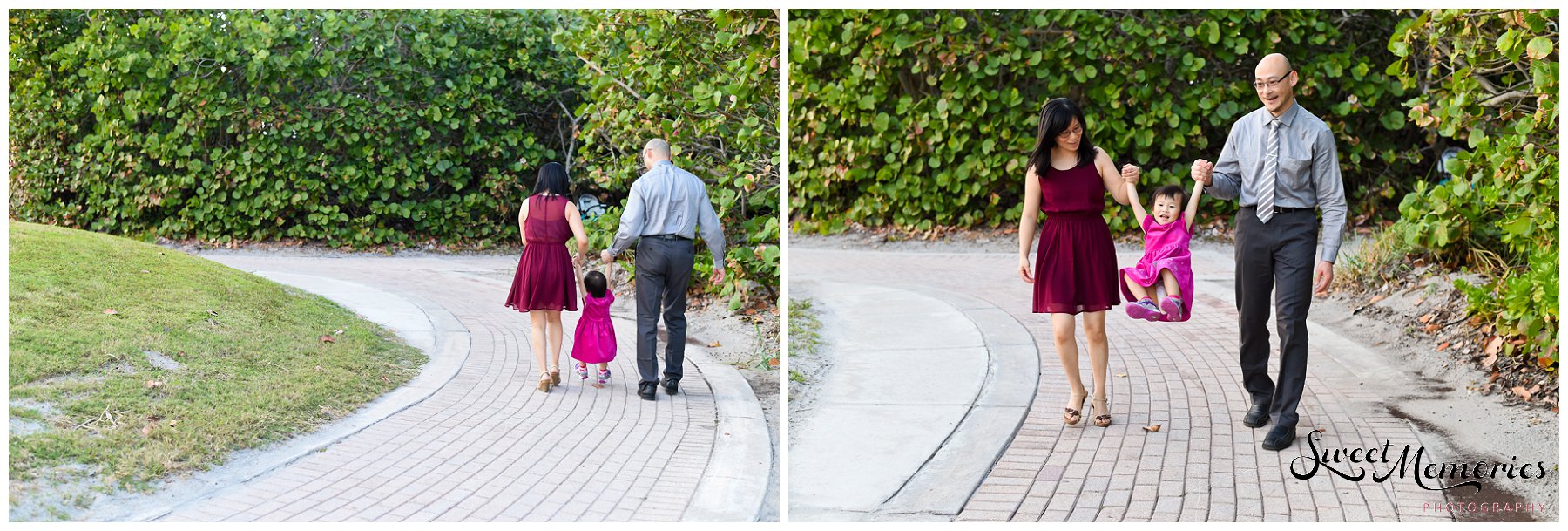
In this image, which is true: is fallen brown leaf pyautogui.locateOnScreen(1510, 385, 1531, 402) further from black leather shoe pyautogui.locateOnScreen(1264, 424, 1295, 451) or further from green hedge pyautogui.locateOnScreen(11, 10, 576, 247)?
green hedge pyautogui.locateOnScreen(11, 10, 576, 247)

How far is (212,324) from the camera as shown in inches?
152

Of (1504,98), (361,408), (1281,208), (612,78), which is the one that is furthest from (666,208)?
(1504,98)

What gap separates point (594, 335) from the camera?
416 cm

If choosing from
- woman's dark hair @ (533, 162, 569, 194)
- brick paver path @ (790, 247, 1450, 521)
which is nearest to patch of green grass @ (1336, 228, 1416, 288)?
brick paver path @ (790, 247, 1450, 521)

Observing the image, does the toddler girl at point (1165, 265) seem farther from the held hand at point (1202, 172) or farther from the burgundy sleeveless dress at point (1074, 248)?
the burgundy sleeveless dress at point (1074, 248)

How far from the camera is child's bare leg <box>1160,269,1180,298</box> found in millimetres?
3645

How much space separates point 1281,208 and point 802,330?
2383 millimetres

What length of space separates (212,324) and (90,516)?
0.92m

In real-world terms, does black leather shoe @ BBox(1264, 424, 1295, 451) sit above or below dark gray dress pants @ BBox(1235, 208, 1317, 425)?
below

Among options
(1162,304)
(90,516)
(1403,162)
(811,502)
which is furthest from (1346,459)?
(1403,162)

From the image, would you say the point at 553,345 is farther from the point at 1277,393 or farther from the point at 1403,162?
the point at 1403,162

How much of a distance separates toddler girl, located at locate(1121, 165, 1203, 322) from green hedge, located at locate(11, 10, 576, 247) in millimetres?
2435

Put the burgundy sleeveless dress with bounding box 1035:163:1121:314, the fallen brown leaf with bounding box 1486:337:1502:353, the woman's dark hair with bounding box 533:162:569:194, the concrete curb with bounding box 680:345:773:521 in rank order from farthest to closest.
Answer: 1. the fallen brown leaf with bounding box 1486:337:1502:353
2. the woman's dark hair with bounding box 533:162:569:194
3. the burgundy sleeveless dress with bounding box 1035:163:1121:314
4. the concrete curb with bounding box 680:345:773:521

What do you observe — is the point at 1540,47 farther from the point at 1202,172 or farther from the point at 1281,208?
the point at 1202,172
